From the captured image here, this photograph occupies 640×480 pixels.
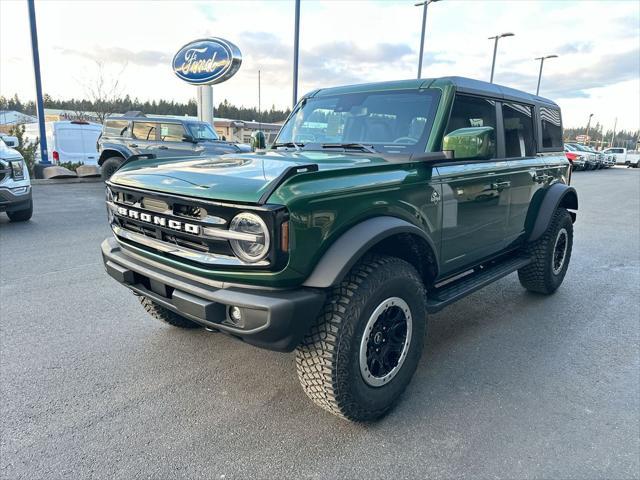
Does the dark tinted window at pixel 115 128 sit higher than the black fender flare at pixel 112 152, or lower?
higher

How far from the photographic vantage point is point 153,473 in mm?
2197

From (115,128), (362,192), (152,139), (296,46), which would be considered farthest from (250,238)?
(296,46)

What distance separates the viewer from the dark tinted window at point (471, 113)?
3306 mm

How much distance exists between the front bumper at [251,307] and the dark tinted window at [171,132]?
36.5 feet

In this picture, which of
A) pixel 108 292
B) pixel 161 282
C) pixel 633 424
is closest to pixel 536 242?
pixel 633 424

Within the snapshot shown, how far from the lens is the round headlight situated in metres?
2.17

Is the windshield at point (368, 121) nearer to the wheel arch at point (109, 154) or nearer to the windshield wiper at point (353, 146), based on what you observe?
the windshield wiper at point (353, 146)

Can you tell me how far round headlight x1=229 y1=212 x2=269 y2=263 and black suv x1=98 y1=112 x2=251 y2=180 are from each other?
1065 centimetres

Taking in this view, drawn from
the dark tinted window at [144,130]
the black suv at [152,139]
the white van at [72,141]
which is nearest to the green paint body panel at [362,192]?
the black suv at [152,139]

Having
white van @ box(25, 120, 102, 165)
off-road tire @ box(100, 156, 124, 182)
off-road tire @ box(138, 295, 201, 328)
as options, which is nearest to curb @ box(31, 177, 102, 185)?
white van @ box(25, 120, 102, 165)

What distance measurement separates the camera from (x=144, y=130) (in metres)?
13.2

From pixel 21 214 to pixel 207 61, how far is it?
12.3 m

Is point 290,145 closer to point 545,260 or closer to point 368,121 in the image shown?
point 368,121

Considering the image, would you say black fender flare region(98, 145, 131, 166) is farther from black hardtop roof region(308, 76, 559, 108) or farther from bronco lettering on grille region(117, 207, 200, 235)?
bronco lettering on grille region(117, 207, 200, 235)
